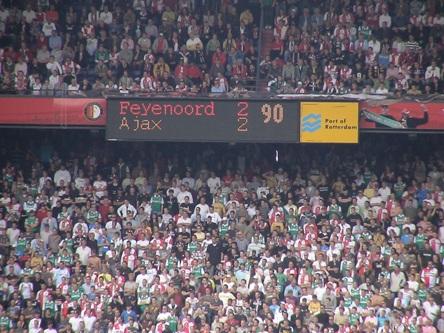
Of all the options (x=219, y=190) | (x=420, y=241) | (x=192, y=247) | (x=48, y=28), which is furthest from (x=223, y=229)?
(x=48, y=28)

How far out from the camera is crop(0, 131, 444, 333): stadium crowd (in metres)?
25.2

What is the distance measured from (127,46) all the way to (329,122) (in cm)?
537

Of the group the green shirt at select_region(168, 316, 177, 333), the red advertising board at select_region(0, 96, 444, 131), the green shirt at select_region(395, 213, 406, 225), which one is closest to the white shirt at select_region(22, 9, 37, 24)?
the red advertising board at select_region(0, 96, 444, 131)

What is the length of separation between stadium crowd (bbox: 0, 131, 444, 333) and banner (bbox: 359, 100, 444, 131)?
1267mm

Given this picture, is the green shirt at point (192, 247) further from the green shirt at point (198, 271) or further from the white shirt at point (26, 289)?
the white shirt at point (26, 289)

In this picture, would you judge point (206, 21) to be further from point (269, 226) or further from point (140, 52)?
point (269, 226)

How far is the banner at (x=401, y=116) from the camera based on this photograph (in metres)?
28.3

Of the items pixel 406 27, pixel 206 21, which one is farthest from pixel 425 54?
pixel 206 21

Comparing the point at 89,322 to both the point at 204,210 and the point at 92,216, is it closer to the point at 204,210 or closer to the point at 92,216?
the point at 92,216

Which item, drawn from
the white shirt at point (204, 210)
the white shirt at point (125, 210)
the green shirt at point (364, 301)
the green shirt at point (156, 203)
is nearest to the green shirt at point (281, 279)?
the green shirt at point (364, 301)

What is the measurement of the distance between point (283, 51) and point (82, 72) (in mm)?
4810

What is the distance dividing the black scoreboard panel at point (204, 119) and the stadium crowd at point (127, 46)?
2.00 feet

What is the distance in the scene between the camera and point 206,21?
31.0m

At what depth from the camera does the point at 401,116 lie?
28.3m
